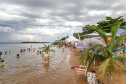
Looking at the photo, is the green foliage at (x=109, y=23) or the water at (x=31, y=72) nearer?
the water at (x=31, y=72)

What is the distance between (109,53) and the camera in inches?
167

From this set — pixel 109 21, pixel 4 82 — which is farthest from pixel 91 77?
pixel 109 21

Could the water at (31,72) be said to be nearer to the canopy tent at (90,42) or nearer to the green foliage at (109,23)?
the canopy tent at (90,42)

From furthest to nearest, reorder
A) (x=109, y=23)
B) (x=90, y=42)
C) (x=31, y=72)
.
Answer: (x=109, y=23) → (x=90, y=42) → (x=31, y=72)

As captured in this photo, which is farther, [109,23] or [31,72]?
[109,23]

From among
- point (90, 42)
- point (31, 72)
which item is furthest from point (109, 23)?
point (31, 72)

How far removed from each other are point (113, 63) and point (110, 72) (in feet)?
1.23

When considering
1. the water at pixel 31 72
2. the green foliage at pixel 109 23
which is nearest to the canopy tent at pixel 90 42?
the water at pixel 31 72

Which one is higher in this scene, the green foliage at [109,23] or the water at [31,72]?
the green foliage at [109,23]

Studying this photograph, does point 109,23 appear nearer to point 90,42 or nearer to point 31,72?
point 90,42

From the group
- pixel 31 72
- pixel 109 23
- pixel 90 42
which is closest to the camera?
pixel 31 72

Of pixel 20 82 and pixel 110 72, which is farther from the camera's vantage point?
pixel 20 82

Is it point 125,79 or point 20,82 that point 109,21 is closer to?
point 125,79

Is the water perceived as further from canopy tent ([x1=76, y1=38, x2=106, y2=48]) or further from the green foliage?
the green foliage
